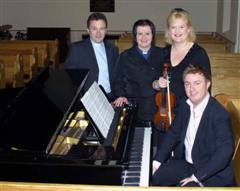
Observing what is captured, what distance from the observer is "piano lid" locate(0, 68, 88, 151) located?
6.48 ft

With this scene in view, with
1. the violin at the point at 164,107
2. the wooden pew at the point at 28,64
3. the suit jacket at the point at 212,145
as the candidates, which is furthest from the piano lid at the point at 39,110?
the wooden pew at the point at 28,64

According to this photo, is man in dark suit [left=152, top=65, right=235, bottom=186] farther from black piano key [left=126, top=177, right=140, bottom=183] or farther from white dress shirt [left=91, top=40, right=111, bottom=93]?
white dress shirt [left=91, top=40, right=111, bottom=93]

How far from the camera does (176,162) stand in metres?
2.75

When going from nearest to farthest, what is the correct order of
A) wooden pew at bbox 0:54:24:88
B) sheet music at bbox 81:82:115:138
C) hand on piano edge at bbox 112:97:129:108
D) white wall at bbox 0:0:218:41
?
sheet music at bbox 81:82:115:138, hand on piano edge at bbox 112:97:129:108, wooden pew at bbox 0:54:24:88, white wall at bbox 0:0:218:41

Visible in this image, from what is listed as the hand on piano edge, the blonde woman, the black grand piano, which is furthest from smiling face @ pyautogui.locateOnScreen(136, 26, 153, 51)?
the black grand piano

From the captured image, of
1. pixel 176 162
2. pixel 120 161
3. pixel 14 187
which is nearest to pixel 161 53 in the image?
pixel 176 162

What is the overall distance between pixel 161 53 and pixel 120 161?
1.58 m

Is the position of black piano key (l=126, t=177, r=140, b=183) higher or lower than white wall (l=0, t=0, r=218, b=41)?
lower

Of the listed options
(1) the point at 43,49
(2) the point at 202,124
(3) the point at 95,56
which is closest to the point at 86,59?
(3) the point at 95,56

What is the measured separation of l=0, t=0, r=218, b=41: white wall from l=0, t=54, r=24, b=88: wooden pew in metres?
6.22

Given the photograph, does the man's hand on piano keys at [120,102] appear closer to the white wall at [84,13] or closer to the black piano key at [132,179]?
the black piano key at [132,179]

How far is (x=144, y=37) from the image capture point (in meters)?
3.25

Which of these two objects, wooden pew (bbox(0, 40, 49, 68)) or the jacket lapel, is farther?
wooden pew (bbox(0, 40, 49, 68))

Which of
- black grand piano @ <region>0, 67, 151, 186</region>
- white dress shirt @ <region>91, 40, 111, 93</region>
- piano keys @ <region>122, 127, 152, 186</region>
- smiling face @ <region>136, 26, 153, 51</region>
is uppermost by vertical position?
smiling face @ <region>136, 26, 153, 51</region>
